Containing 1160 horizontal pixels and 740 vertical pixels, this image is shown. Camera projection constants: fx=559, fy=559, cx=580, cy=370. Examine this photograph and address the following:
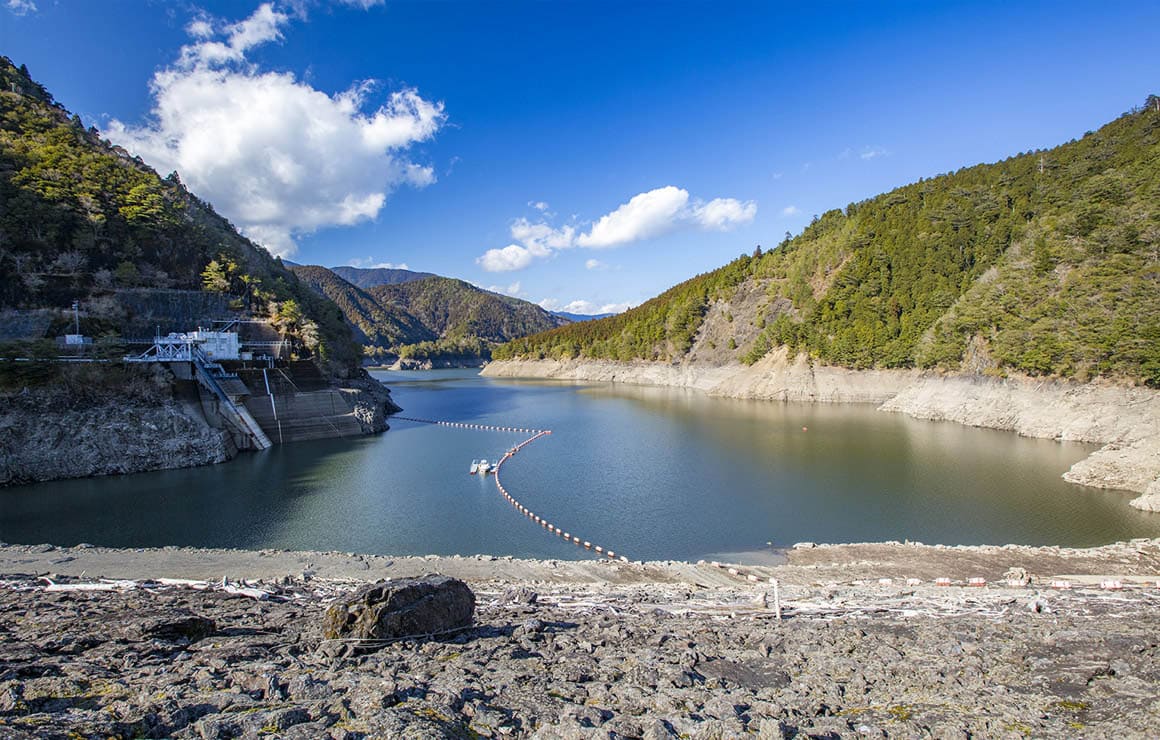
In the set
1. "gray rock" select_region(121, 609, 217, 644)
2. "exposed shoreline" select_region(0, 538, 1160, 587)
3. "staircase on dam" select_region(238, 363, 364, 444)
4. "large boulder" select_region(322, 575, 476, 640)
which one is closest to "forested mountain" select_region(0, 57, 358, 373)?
"staircase on dam" select_region(238, 363, 364, 444)

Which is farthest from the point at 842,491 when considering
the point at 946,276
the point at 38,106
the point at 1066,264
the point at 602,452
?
the point at 38,106

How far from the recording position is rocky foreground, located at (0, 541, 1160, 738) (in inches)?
208

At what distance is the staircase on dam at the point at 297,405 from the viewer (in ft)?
137

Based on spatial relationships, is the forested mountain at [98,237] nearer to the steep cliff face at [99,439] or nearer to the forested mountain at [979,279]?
the steep cliff face at [99,439]

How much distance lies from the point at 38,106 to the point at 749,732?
7658 cm

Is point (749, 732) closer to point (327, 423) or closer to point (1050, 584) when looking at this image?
point (1050, 584)

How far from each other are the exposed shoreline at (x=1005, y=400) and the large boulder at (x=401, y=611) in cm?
2778

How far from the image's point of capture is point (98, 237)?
45312mm

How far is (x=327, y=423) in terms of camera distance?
4544 centimetres

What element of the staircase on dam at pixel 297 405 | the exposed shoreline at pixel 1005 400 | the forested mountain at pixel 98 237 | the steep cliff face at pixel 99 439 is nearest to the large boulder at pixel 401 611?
the exposed shoreline at pixel 1005 400

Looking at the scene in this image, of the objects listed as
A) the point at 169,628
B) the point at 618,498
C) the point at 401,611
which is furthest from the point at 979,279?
the point at 169,628

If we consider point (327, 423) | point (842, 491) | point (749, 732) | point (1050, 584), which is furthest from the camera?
point (327, 423)

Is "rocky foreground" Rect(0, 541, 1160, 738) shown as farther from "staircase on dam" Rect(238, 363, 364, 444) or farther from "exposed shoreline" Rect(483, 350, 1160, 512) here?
"staircase on dam" Rect(238, 363, 364, 444)

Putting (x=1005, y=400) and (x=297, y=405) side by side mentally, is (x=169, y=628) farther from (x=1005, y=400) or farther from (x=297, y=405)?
(x=1005, y=400)
